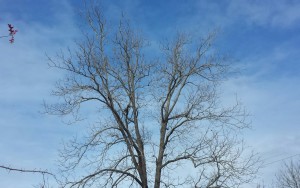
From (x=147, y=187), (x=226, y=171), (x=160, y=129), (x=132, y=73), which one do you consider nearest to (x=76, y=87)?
(x=132, y=73)

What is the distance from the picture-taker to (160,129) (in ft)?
54.4

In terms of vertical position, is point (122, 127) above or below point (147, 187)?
above

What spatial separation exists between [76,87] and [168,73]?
416 centimetres

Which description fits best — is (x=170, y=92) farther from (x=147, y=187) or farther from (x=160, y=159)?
(x=147, y=187)

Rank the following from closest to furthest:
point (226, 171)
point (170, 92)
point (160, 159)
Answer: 1. point (226, 171)
2. point (160, 159)
3. point (170, 92)

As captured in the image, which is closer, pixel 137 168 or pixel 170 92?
pixel 137 168

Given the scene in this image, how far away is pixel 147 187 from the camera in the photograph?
15234 mm

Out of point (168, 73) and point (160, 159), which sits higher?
point (168, 73)

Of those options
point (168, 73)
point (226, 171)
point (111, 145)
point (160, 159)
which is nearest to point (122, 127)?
point (111, 145)

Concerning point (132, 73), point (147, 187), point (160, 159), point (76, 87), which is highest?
point (132, 73)

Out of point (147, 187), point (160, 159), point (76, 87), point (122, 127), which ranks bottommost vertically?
point (147, 187)

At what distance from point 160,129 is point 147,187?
266 cm

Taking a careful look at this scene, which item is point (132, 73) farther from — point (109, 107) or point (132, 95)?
point (109, 107)

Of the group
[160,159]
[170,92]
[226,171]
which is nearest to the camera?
[226,171]
